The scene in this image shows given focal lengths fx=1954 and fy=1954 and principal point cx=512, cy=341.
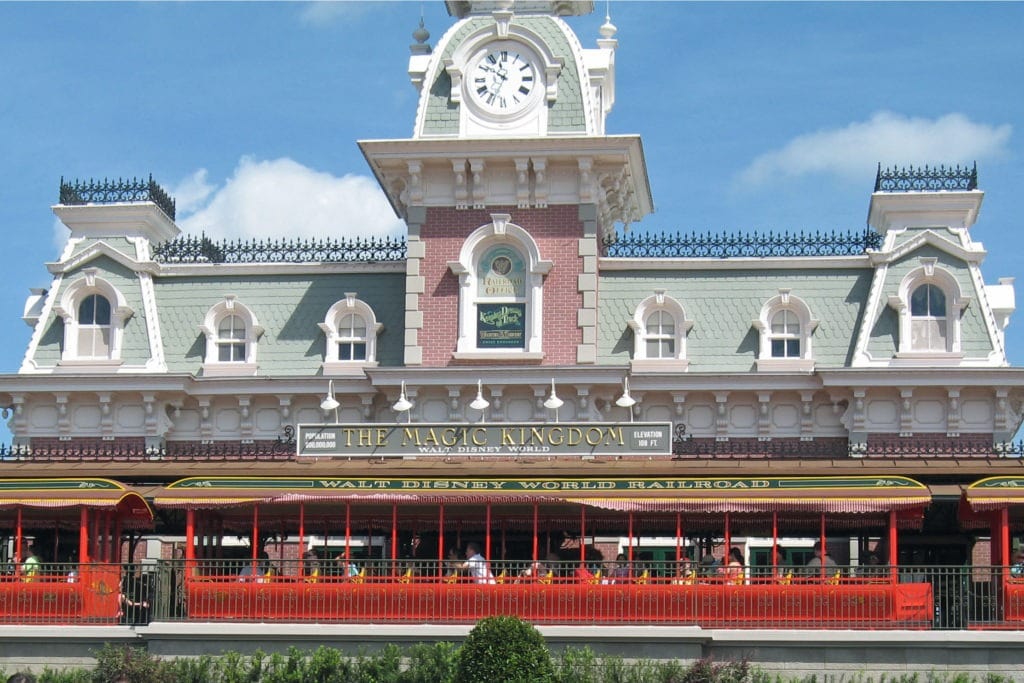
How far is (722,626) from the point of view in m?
33.5

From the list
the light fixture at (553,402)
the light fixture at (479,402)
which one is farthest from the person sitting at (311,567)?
the light fixture at (553,402)

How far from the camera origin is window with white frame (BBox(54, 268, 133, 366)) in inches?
1730

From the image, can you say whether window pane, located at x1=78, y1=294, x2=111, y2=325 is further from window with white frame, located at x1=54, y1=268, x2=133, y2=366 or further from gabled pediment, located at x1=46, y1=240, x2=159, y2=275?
gabled pediment, located at x1=46, y1=240, x2=159, y2=275

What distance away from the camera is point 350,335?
4381 cm

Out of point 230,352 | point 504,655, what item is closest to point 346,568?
point 504,655

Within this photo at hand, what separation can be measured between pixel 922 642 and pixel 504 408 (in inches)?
488

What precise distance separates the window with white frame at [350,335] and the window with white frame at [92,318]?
4649 mm

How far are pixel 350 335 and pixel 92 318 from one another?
5.97 metres

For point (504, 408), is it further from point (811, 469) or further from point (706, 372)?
point (811, 469)

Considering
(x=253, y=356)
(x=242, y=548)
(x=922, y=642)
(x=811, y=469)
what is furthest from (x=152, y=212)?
(x=922, y=642)

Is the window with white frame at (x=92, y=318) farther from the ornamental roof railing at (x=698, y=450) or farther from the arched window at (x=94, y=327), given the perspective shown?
the ornamental roof railing at (x=698, y=450)

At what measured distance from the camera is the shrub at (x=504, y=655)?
30.9 m

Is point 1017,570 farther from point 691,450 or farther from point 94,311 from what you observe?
point 94,311


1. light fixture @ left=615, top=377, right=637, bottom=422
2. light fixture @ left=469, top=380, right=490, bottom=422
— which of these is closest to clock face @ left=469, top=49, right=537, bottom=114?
light fixture @ left=469, top=380, right=490, bottom=422
